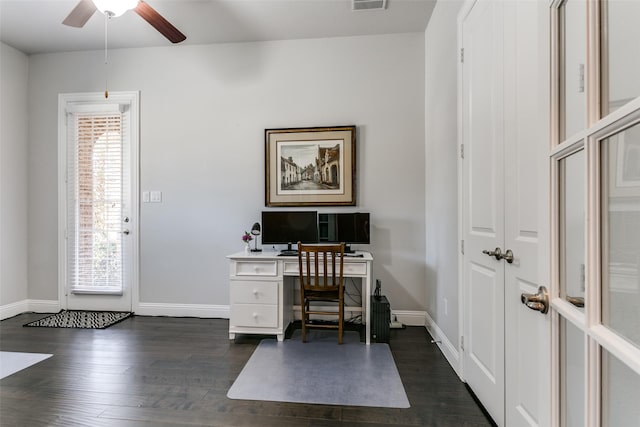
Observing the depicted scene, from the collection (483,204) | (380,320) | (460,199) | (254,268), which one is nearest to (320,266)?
(254,268)

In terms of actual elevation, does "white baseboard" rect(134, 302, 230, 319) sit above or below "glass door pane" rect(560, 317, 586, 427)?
below

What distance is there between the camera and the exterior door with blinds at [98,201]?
329 centimetres

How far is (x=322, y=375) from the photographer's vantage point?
2031 millimetres

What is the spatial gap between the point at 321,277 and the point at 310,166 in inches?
45.8

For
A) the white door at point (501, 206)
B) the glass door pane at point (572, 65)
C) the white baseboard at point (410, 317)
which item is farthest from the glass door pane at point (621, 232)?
the white baseboard at point (410, 317)

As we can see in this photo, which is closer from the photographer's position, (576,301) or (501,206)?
(576,301)

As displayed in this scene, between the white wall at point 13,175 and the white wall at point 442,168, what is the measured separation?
180 inches

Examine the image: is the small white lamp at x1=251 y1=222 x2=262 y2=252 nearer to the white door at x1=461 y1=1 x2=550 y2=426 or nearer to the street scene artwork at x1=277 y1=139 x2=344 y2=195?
the street scene artwork at x1=277 y1=139 x2=344 y2=195

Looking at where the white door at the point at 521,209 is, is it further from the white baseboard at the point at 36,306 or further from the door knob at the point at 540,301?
the white baseboard at the point at 36,306

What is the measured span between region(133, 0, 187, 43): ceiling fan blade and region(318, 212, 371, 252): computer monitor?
77.3 inches

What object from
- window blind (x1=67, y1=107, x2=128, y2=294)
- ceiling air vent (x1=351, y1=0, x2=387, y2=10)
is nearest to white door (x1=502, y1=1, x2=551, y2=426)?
ceiling air vent (x1=351, y1=0, x2=387, y2=10)

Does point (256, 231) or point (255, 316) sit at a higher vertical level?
point (256, 231)

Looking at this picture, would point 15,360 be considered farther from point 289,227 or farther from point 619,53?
point 619,53

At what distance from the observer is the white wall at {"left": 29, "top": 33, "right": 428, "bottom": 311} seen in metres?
3.03
